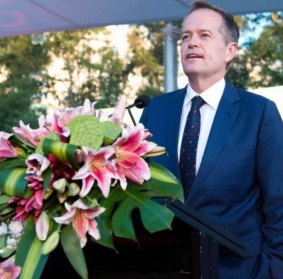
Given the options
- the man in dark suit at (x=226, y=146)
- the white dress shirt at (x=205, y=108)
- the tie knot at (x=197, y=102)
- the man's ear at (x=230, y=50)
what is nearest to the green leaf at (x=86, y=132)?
the man in dark suit at (x=226, y=146)

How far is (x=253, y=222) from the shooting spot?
182 centimetres

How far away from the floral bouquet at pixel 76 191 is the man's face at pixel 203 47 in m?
0.74

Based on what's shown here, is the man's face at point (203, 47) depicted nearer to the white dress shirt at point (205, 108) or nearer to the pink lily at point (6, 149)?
the white dress shirt at point (205, 108)

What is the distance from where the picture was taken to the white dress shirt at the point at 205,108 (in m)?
1.88

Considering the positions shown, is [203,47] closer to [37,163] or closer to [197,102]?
[197,102]

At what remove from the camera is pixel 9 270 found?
3.98 ft

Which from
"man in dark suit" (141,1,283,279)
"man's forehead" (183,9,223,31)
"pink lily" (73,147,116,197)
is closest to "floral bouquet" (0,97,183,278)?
"pink lily" (73,147,116,197)

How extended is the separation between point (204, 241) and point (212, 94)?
737 millimetres

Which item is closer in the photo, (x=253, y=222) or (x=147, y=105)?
(x=253, y=222)

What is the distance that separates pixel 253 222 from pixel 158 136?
1.17ft

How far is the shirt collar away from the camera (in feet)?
6.48

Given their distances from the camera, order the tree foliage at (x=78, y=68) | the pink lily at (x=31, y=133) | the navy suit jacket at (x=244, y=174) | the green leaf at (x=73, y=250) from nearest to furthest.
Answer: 1. the green leaf at (x=73, y=250)
2. the pink lily at (x=31, y=133)
3. the navy suit jacket at (x=244, y=174)
4. the tree foliage at (x=78, y=68)

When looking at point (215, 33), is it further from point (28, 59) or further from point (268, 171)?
point (28, 59)

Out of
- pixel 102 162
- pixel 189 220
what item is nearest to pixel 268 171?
pixel 189 220
